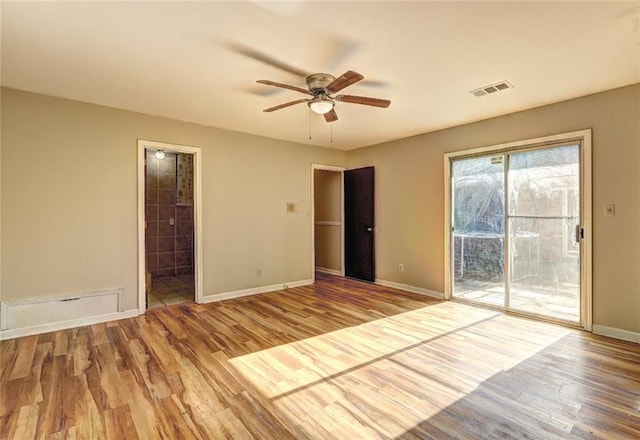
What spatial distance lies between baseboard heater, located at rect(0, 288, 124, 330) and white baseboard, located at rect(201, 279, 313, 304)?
114cm

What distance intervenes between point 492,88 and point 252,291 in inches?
165

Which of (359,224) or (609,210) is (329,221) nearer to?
(359,224)

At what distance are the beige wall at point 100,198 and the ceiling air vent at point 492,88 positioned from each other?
10.2ft

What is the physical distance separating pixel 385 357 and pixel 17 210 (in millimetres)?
4004

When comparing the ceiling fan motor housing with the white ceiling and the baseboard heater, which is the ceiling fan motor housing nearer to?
the white ceiling

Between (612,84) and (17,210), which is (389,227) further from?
(17,210)

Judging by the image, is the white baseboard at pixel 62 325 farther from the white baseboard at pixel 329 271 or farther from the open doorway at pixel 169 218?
the white baseboard at pixel 329 271

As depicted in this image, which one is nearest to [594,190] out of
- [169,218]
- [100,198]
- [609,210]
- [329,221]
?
[609,210]

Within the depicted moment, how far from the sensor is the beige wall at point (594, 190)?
3.05 metres

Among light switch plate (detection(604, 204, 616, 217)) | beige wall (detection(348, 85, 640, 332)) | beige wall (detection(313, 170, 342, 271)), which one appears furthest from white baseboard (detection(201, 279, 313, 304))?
light switch plate (detection(604, 204, 616, 217))

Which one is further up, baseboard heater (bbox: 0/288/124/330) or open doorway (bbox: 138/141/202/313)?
open doorway (bbox: 138/141/202/313)

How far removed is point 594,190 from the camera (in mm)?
3238

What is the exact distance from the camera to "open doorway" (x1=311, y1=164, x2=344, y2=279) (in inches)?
250

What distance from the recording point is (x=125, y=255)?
3822 millimetres
